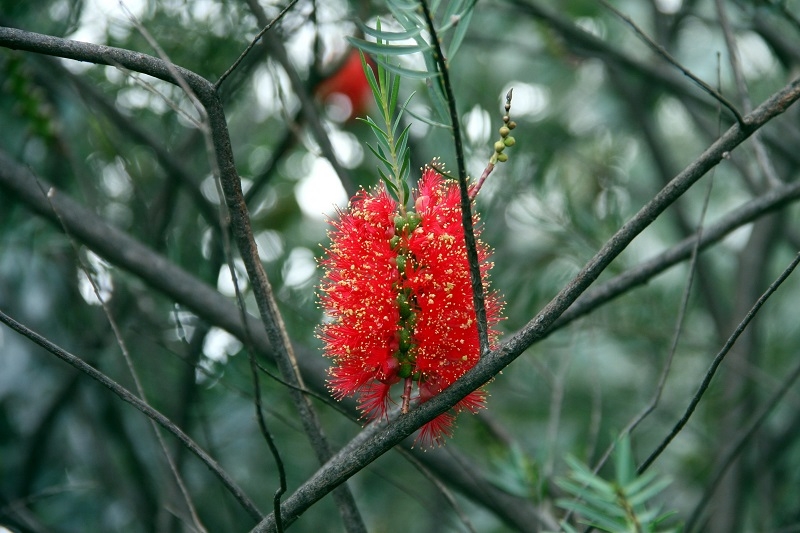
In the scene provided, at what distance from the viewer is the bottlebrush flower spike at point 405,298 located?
101 centimetres

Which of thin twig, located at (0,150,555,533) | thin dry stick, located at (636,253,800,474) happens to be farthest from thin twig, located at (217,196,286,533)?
thin twig, located at (0,150,555,533)

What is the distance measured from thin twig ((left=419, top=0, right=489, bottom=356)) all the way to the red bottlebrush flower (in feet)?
6.32

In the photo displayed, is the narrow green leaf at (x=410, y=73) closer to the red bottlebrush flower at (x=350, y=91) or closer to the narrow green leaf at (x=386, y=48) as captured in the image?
the narrow green leaf at (x=386, y=48)

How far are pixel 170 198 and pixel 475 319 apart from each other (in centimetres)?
150

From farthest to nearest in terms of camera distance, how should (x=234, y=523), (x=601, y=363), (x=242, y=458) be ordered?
A: (x=601, y=363) → (x=242, y=458) → (x=234, y=523)

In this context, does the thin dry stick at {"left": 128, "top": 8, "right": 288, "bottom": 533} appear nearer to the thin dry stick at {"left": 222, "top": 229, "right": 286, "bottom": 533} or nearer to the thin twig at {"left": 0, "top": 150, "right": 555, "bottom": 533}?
the thin dry stick at {"left": 222, "top": 229, "right": 286, "bottom": 533}

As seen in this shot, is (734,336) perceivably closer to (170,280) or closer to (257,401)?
(257,401)

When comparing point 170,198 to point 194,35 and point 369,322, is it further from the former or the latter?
point 369,322

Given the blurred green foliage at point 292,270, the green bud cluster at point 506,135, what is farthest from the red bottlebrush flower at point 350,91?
the green bud cluster at point 506,135

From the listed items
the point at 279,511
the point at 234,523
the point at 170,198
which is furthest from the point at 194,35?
the point at 279,511

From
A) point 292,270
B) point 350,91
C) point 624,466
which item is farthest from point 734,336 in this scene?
point 350,91

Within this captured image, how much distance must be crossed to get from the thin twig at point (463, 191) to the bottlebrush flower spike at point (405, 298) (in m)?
0.05

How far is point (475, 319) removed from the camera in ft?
3.48

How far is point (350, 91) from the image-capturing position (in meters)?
2.82
